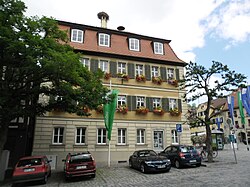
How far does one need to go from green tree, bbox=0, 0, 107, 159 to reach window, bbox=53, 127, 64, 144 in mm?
5281

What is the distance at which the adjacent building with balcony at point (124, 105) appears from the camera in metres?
18.6

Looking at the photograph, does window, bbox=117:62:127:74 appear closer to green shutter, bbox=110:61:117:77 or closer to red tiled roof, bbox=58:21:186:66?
green shutter, bbox=110:61:117:77

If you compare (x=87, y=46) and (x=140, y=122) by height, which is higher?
(x=87, y=46)

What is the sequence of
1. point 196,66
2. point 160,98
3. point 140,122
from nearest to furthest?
point 196,66
point 140,122
point 160,98

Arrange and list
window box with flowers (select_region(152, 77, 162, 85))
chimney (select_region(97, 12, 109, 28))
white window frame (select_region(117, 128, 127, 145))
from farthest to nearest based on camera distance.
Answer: chimney (select_region(97, 12, 109, 28)) → window box with flowers (select_region(152, 77, 162, 85)) → white window frame (select_region(117, 128, 127, 145))

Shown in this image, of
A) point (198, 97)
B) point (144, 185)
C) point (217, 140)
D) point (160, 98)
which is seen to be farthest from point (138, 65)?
point (217, 140)

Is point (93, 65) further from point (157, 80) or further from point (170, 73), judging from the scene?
point (170, 73)

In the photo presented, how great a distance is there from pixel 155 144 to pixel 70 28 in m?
15.1

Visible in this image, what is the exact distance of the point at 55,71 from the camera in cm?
1136

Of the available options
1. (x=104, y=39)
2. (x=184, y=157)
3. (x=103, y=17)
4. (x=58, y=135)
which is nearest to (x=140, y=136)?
(x=184, y=157)

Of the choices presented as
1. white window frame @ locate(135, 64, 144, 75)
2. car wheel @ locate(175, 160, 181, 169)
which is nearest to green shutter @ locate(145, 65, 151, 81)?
white window frame @ locate(135, 64, 144, 75)

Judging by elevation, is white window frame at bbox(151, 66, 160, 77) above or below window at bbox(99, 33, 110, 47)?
below

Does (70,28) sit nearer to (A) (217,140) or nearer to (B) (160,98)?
(B) (160,98)

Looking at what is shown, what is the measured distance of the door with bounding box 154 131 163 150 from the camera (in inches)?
841
